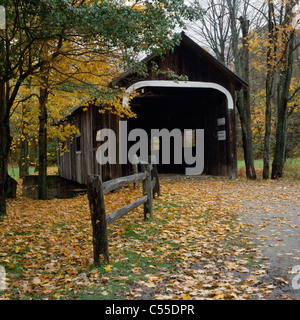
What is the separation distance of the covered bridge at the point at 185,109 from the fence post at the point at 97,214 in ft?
22.6

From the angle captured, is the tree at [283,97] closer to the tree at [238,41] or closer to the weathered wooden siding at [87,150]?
the tree at [238,41]

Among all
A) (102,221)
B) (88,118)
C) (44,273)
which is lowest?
(44,273)

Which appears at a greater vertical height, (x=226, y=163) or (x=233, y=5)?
(x=233, y=5)

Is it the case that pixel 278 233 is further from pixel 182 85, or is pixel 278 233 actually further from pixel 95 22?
pixel 182 85

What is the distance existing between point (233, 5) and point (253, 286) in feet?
59.0

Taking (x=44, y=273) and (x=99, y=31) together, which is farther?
(x=99, y=31)

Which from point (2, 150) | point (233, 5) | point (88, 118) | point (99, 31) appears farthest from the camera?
point (233, 5)

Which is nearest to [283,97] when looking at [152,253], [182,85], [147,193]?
[182,85]

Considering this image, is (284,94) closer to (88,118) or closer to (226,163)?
(226,163)

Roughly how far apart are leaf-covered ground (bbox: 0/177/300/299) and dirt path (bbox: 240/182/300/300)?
46 mm

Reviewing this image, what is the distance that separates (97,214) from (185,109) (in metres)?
14.7

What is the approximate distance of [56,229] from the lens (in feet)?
24.4

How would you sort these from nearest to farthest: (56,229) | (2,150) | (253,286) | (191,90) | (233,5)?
(253,286)
(56,229)
(2,150)
(191,90)
(233,5)
